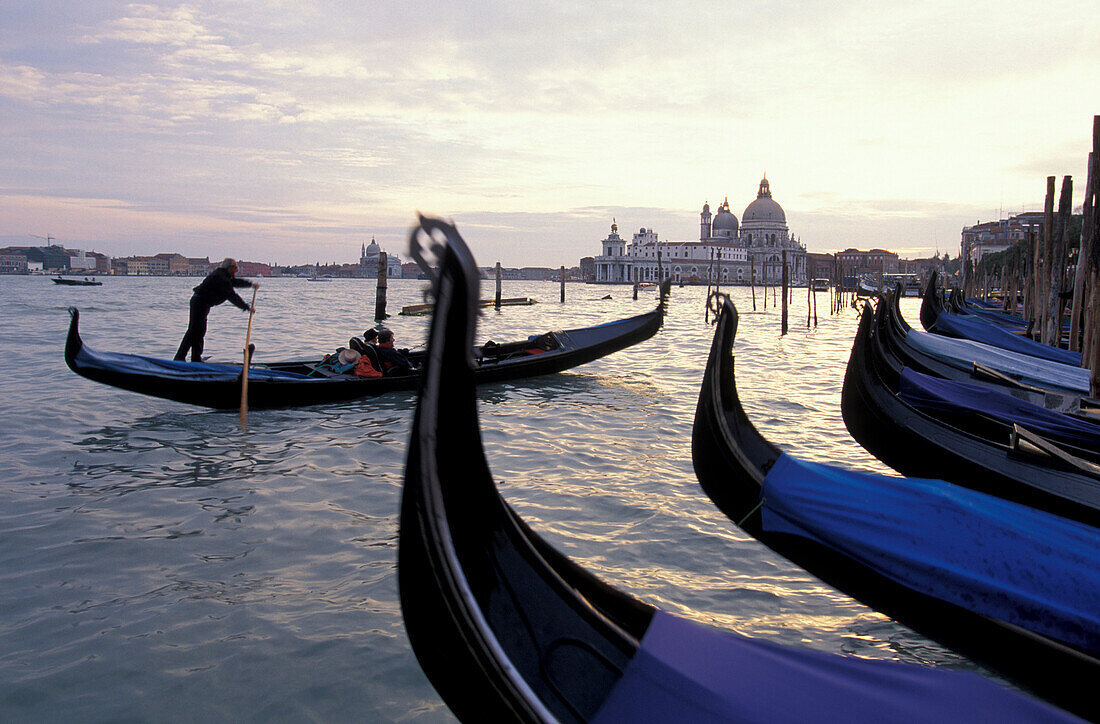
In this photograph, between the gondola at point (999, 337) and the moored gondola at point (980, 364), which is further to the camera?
the gondola at point (999, 337)

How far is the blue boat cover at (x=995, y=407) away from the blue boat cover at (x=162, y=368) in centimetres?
420

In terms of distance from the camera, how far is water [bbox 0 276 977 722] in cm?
203

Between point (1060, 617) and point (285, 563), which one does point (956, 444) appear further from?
point (285, 563)

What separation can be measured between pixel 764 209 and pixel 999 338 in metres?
81.6

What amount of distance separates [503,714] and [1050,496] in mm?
2097

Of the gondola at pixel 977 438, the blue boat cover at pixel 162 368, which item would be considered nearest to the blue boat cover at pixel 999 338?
the gondola at pixel 977 438

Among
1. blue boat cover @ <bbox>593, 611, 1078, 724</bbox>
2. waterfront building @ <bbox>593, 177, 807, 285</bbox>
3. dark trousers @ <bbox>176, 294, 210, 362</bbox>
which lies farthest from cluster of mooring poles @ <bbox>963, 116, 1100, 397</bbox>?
waterfront building @ <bbox>593, 177, 807, 285</bbox>

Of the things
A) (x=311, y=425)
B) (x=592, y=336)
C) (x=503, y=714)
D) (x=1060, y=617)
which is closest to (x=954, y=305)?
(x=592, y=336)

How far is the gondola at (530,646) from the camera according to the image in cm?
107

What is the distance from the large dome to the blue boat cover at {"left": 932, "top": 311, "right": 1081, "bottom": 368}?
264 ft

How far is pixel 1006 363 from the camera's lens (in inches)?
206

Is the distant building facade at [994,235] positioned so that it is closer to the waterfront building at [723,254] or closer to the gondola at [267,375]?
the waterfront building at [723,254]

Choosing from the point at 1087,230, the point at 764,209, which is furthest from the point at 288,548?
the point at 764,209

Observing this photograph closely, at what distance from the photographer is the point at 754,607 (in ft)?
8.17
